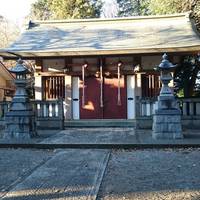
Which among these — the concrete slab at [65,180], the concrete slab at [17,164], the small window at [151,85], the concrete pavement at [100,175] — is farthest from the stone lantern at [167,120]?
the small window at [151,85]

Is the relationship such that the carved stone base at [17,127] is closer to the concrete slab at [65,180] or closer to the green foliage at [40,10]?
the concrete slab at [65,180]

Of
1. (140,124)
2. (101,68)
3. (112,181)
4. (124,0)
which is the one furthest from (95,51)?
(124,0)

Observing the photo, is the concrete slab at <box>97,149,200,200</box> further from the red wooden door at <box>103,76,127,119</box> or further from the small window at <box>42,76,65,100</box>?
the small window at <box>42,76,65,100</box>

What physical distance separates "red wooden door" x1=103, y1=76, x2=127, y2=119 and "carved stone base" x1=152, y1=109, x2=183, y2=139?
20.4ft

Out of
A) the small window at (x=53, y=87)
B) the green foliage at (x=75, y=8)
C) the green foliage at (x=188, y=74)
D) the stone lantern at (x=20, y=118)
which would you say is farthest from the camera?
the green foliage at (x=75, y=8)

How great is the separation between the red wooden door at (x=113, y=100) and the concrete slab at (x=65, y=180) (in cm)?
894

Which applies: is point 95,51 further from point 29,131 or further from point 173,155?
point 173,155

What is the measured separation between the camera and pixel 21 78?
13.0 m

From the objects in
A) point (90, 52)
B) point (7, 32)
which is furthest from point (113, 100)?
point (7, 32)

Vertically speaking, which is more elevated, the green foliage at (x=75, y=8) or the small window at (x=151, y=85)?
the green foliage at (x=75, y=8)

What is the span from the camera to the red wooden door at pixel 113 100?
711 inches

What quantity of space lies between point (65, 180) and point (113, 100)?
38.6 feet

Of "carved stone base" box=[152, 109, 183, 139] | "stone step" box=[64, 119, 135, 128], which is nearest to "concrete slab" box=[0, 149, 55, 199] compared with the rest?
"carved stone base" box=[152, 109, 183, 139]

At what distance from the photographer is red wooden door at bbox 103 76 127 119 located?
59.2ft
